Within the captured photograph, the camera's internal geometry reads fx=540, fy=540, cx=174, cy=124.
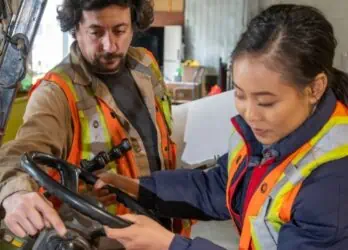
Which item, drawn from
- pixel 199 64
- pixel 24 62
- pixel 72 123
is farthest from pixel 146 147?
pixel 199 64

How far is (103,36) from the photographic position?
1562 millimetres

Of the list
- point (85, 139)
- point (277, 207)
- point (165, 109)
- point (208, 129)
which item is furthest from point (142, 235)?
point (208, 129)

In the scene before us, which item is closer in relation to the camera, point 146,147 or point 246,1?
point 146,147

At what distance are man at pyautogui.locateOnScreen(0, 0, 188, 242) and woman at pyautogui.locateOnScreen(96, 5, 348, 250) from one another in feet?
1.37

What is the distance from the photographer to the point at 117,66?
1.63 metres

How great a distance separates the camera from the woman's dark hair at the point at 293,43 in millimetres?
1041

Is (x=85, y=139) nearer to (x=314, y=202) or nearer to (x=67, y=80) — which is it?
(x=67, y=80)

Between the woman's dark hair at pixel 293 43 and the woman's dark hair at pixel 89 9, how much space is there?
22.5 inches

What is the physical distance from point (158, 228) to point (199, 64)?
417 centimetres

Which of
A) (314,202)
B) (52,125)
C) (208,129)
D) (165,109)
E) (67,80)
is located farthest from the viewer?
(208,129)

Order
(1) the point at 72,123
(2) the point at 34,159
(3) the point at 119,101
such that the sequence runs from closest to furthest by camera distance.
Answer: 1. (2) the point at 34,159
2. (1) the point at 72,123
3. (3) the point at 119,101

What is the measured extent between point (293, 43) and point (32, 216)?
60 cm

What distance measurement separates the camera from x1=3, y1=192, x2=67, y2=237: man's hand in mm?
1028

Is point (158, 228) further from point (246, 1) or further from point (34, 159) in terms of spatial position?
point (246, 1)
